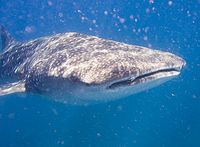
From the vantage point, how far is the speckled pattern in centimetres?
596

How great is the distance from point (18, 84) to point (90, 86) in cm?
298

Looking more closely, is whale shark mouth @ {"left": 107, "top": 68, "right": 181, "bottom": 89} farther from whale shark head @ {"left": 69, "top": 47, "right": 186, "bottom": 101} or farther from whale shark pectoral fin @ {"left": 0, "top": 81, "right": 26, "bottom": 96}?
whale shark pectoral fin @ {"left": 0, "top": 81, "right": 26, "bottom": 96}

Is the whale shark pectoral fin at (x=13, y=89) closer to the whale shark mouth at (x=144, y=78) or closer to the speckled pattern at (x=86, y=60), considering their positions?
the speckled pattern at (x=86, y=60)

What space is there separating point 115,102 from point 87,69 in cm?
1439

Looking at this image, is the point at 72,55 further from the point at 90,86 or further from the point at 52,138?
the point at 52,138

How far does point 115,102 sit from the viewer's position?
807 inches

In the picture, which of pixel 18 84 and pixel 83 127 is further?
pixel 83 127

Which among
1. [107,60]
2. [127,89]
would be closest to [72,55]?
[107,60]

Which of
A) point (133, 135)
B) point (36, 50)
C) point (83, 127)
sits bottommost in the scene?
point (133, 135)

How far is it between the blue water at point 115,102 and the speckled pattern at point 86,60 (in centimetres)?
236

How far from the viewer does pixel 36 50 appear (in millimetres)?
9305

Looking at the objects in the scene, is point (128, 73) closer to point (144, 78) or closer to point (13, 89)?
point (144, 78)

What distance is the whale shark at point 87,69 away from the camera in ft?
19.5

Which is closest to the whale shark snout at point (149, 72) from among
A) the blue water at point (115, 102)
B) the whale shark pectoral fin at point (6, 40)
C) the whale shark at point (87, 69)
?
the whale shark at point (87, 69)
